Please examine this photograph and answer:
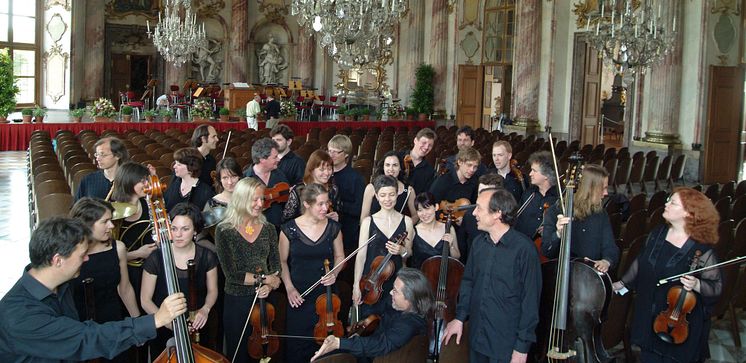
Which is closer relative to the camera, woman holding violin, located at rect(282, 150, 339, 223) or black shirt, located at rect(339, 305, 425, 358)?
black shirt, located at rect(339, 305, 425, 358)

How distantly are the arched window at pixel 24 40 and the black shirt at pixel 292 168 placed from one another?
1926 centimetres

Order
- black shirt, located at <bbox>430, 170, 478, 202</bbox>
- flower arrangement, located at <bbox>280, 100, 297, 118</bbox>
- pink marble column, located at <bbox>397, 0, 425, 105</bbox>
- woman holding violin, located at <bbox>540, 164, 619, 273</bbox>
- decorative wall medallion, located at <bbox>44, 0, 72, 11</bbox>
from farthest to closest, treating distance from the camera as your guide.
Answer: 1. pink marble column, located at <bbox>397, 0, 425, 105</bbox>
2. decorative wall medallion, located at <bbox>44, 0, 72, 11</bbox>
3. flower arrangement, located at <bbox>280, 100, 297, 118</bbox>
4. black shirt, located at <bbox>430, 170, 478, 202</bbox>
5. woman holding violin, located at <bbox>540, 164, 619, 273</bbox>

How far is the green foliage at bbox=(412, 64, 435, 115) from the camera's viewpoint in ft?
74.1

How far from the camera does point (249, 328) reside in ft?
14.6

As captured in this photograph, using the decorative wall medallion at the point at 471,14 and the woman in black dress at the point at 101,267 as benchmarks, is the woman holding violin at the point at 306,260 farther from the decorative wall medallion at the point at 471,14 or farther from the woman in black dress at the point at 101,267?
the decorative wall medallion at the point at 471,14

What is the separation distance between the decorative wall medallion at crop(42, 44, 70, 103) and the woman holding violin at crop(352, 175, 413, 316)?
2131cm

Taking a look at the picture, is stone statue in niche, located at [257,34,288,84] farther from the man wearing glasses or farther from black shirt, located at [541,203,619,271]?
black shirt, located at [541,203,619,271]

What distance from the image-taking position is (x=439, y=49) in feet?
74.1

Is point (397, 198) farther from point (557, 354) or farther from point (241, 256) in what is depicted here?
point (557, 354)

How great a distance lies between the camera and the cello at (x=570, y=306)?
384 centimetres

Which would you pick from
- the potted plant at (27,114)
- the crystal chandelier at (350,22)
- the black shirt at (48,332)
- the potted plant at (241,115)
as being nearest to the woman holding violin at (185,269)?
the black shirt at (48,332)

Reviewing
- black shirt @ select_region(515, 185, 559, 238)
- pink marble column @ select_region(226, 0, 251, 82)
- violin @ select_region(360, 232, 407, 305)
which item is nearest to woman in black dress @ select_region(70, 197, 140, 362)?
violin @ select_region(360, 232, 407, 305)

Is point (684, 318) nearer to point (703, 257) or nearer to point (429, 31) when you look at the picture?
point (703, 257)

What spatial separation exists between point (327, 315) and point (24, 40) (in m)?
22.6
